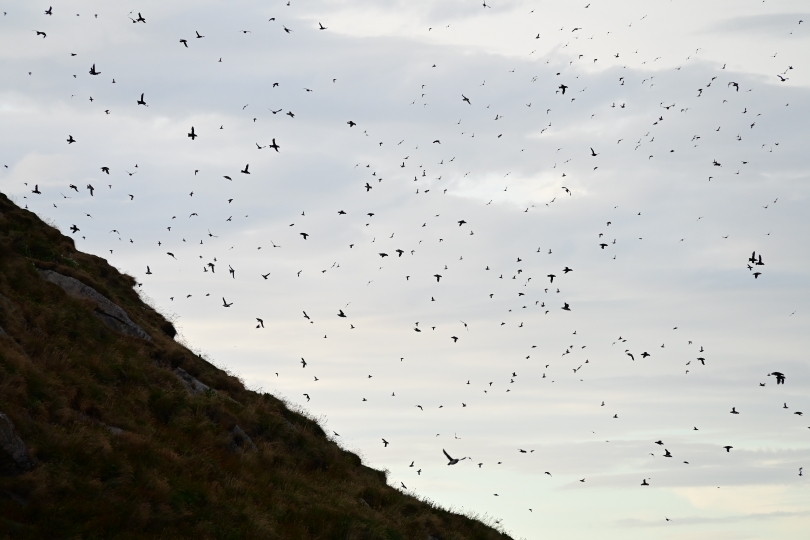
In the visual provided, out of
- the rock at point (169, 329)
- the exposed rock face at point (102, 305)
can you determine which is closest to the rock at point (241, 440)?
the exposed rock face at point (102, 305)

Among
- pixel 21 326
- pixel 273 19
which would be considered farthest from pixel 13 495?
pixel 273 19

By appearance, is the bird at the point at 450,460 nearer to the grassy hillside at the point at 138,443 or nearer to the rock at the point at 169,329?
the grassy hillside at the point at 138,443

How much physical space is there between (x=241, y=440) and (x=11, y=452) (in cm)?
1096

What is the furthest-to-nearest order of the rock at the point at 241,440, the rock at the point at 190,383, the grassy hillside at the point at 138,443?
the rock at the point at 190,383, the rock at the point at 241,440, the grassy hillside at the point at 138,443

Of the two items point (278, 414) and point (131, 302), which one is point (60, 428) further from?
point (131, 302)

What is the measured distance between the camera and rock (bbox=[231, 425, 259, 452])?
28578mm

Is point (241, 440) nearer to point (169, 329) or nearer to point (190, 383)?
point (190, 383)

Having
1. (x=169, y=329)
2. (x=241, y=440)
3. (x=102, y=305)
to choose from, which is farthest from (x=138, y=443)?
(x=169, y=329)

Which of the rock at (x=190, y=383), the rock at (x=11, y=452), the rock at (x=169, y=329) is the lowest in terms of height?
the rock at (x=11, y=452)

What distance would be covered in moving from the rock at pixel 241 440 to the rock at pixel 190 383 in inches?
114

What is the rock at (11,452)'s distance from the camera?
18.5 m

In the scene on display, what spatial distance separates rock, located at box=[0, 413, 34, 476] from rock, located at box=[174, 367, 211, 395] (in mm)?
11605

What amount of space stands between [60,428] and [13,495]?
9.96ft

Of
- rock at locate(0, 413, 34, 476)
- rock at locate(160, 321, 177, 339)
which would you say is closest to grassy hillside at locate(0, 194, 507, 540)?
rock at locate(0, 413, 34, 476)
